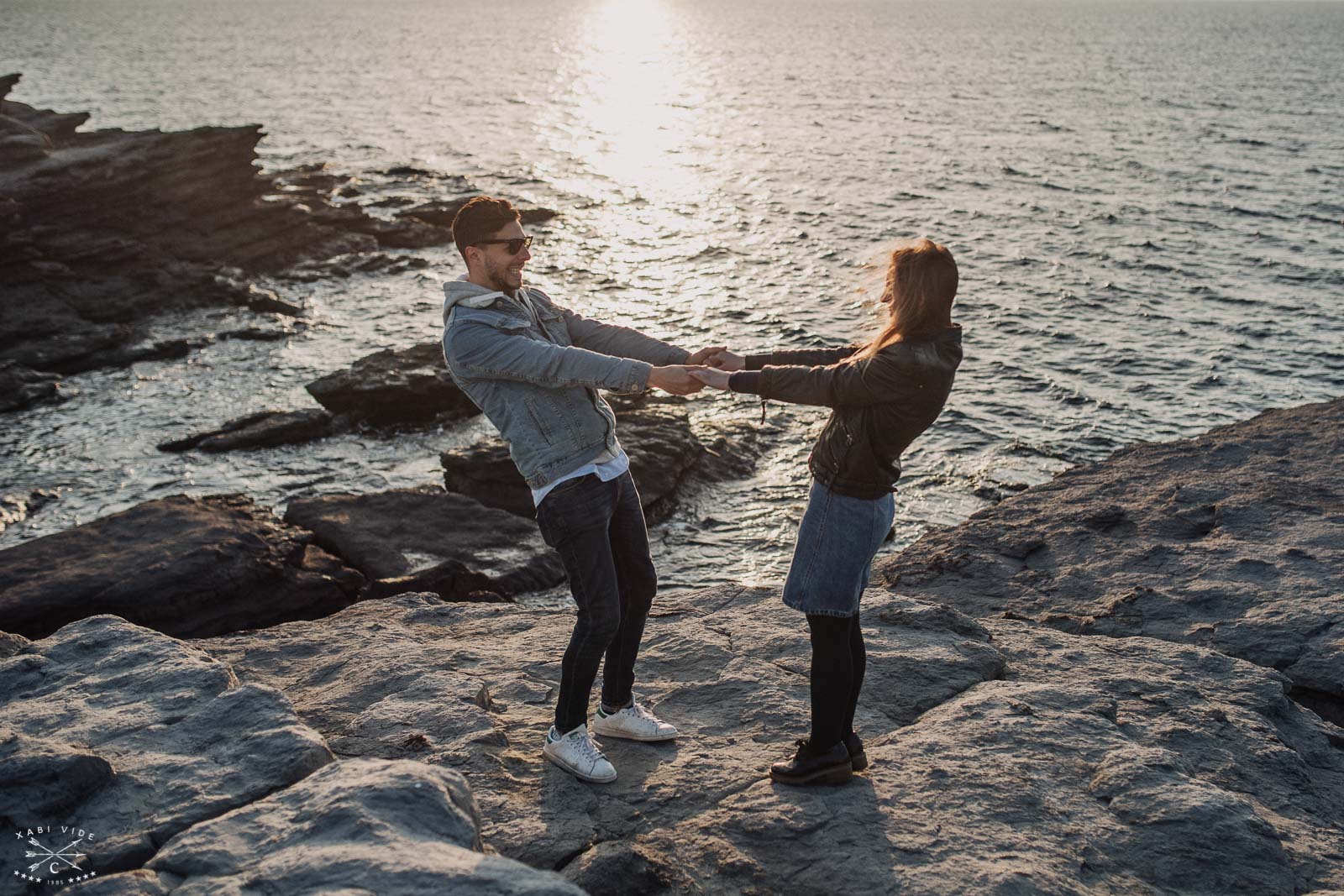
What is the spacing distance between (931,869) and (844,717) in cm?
86

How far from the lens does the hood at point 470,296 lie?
205 inches

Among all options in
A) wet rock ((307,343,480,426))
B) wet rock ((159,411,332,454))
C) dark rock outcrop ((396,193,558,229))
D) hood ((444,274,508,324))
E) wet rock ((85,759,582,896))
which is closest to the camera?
wet rock ((85,759,582,896))

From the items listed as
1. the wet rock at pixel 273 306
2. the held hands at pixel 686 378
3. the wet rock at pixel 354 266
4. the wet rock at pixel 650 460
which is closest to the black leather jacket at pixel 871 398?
the held hands at pixel 686 378

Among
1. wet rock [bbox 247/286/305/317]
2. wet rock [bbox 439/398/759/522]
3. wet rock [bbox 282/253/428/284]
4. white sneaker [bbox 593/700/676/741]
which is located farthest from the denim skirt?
wet rock [bbox 282/253/428/284]

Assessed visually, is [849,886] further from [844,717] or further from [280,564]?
[280,564]

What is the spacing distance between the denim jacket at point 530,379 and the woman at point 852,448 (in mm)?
582

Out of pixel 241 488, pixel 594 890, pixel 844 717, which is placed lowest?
pixel 241 488

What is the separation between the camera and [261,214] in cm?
2853

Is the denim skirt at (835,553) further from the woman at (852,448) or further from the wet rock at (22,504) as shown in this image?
the wet rock at (22,504)

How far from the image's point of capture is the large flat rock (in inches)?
186

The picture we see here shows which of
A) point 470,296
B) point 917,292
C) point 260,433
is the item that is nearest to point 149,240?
point 260,433

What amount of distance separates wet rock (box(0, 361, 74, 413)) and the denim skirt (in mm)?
17598

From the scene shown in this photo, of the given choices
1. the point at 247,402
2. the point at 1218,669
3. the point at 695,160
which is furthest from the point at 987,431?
the point at 695,160

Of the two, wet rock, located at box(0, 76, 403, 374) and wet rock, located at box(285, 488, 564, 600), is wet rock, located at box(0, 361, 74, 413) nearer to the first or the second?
wet rock, located at box(0, 76, 403, 374)
